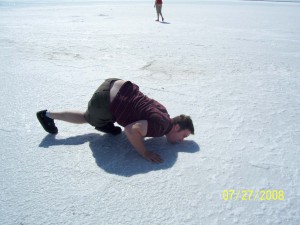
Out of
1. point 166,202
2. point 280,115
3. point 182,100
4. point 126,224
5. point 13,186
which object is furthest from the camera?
point 182,100

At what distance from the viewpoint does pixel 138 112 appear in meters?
2.43

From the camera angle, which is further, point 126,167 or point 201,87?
point 201,87

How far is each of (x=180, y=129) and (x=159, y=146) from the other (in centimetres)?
25

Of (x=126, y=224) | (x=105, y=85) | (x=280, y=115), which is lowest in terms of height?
(x=126, y=224)

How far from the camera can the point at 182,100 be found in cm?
345

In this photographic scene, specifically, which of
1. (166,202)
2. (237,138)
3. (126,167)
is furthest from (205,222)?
(237,138)

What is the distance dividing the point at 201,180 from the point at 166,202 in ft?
1.15

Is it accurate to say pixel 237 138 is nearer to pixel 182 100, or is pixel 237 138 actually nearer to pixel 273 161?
pixel 273 161

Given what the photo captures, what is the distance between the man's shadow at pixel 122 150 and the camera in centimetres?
229

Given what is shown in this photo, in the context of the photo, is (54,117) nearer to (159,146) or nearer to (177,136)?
(159,146)

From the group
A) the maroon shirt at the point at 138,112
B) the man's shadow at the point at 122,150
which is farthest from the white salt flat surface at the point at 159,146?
the maroon shirt at the point at 138,112
